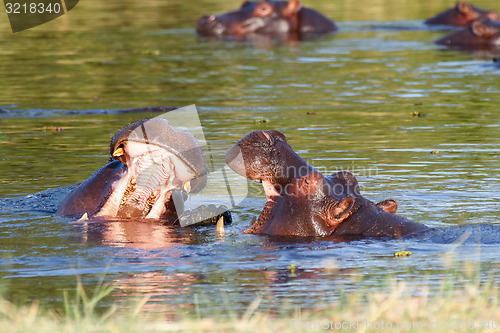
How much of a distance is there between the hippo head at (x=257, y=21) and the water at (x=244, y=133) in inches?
37.5

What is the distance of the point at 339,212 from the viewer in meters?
5.39

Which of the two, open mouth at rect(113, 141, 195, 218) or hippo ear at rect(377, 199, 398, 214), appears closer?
hippo ear at rect(377, 199, 398, 214)

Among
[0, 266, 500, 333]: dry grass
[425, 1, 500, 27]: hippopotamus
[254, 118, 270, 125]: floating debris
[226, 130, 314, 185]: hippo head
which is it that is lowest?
[425, 1, 500, 27]: hippopotamus

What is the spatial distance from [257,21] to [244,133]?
10691mm

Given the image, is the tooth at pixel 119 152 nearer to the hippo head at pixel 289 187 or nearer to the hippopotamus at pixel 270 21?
the hippo head at pixel 289 187

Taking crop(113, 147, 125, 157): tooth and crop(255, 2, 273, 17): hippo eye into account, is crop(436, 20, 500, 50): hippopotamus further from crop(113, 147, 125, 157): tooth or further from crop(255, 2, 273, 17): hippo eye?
crop(113, 147, 125, 157): tooth

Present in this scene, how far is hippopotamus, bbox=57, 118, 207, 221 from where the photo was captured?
566 centimetres

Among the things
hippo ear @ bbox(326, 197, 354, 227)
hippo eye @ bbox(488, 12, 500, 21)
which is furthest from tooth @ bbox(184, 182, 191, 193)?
hippo eye @ bbox(488, 12, 500, 21)

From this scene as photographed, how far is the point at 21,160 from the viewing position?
28.2 ft

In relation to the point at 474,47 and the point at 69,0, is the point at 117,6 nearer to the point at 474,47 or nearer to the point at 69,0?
the point at 69,0

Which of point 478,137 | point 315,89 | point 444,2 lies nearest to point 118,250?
point 478,137

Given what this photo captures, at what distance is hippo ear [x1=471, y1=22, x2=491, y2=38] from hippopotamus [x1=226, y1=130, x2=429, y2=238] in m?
13.0

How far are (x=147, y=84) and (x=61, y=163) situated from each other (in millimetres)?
5704

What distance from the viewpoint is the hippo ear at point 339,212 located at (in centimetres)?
534
